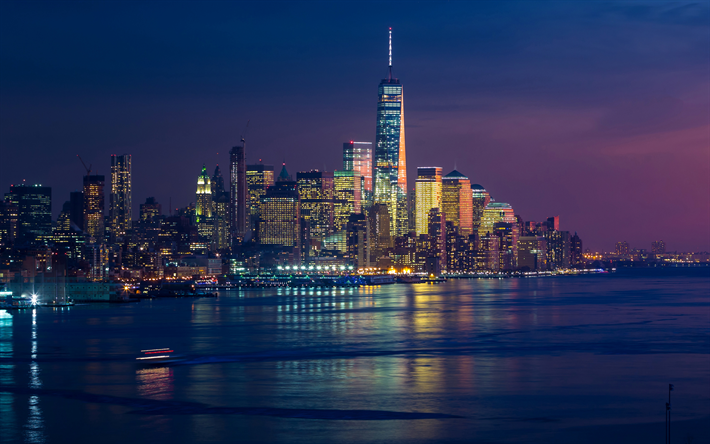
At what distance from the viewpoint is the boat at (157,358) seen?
60281mm

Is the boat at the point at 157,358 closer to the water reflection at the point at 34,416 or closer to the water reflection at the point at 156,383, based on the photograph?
the water reflection at the point at 156,383

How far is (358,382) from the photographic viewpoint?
5169 centimetres

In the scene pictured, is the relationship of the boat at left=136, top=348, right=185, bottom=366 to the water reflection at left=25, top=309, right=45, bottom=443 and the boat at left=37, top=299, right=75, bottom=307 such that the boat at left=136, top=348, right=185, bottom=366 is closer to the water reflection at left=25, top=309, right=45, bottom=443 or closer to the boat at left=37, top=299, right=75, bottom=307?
the water reflection at left=25, top=309, right=45, bottom=443

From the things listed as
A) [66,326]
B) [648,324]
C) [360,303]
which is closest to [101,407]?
[66,326]

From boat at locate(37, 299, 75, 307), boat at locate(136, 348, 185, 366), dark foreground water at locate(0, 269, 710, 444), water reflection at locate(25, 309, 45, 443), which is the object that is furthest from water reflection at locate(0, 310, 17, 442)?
boat at locate(37, 299, 75, 307)

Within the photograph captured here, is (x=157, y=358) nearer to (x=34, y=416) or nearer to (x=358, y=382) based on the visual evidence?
(x=358, y=382)

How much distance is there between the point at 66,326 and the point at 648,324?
66.6 metres

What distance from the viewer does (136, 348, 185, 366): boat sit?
60.3m

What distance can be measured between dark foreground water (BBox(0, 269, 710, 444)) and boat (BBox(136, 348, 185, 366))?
107 centimetres

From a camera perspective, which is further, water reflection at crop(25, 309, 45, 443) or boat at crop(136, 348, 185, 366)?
boat at crop(136, 348, 185, 366)

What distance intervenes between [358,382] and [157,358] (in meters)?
17.2

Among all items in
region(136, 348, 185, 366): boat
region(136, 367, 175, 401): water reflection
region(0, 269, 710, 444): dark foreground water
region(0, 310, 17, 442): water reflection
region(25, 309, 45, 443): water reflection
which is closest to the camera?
region(25, 309, 45, 443): water reflection

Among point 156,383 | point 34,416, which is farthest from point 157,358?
point 34,416

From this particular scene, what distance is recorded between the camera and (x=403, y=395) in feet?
155
